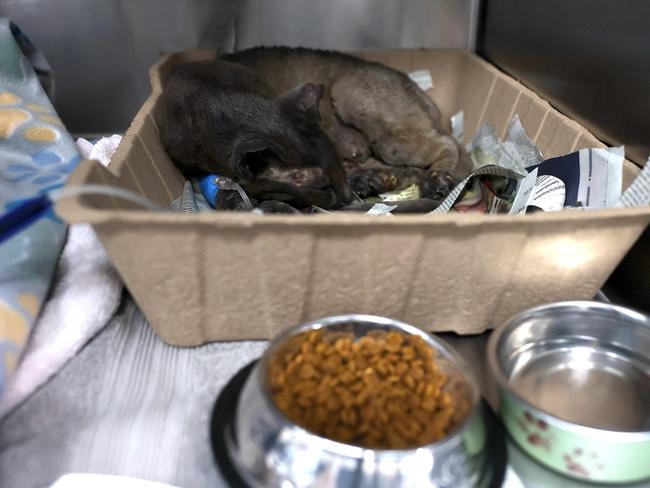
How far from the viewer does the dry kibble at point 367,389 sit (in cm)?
69

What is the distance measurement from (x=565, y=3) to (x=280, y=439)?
118 centimetres

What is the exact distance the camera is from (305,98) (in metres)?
1.39

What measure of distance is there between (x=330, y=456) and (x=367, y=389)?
0.45 feet

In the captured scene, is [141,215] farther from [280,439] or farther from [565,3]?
[565,3]

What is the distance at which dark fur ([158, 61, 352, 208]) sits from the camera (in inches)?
51.6

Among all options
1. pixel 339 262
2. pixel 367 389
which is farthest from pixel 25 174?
pixel 367 389

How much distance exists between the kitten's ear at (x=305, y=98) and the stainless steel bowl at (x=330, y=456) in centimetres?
82

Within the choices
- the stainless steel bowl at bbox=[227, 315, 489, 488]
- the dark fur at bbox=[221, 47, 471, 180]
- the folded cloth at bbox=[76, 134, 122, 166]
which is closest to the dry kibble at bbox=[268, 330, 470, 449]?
the stainless steel bowl at bbox=[227, 315, 489, 488]

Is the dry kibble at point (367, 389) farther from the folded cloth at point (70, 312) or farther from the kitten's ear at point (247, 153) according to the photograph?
the kitten's ear at point (247, 153)

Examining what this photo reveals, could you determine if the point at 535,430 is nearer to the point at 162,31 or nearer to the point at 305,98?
the point at 305,98

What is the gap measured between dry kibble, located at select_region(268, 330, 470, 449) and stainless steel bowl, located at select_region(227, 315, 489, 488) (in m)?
0.03

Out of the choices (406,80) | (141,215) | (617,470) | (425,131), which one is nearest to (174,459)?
(141,215)

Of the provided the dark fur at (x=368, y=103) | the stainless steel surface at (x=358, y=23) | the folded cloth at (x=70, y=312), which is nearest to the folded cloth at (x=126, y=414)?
the folded cloth at (x=70, y=312)

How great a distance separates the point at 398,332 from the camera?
79cm
